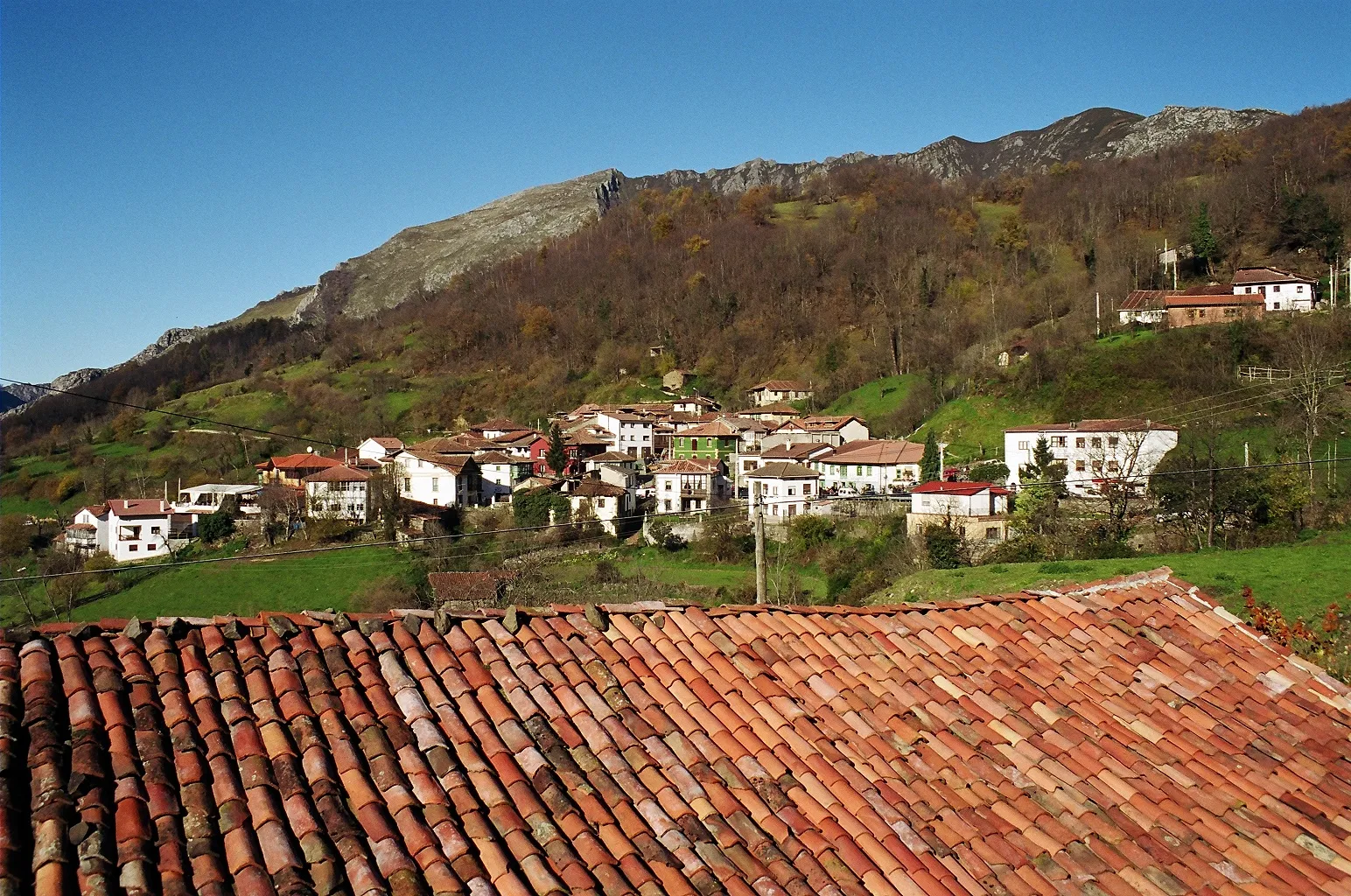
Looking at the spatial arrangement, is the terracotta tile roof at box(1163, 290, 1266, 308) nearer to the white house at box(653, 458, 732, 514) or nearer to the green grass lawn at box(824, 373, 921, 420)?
the green grass lawn at box(824, 373, 921, 420)

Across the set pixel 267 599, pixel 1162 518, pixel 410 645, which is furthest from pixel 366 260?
pixel 410 645

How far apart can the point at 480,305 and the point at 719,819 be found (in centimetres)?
11412

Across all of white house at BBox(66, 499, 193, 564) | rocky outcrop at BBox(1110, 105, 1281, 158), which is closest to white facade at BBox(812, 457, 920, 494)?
white house at BBox(66, 499, 193, 564)

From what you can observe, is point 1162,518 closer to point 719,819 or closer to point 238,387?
point 719,819

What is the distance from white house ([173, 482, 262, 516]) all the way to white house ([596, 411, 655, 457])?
A: 25204 mm

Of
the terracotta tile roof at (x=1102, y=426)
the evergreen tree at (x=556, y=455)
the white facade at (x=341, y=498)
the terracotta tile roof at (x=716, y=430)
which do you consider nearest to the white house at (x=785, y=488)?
the terracotta tile roof at (x=1102, y=426)

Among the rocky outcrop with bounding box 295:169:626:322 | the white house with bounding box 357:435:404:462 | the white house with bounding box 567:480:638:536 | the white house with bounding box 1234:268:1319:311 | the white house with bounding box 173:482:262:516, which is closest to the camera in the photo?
the white house with bounding box 567:480:638:536

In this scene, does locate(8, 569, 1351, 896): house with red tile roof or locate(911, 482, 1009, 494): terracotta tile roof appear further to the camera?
locate(911, 482, 1009, 494): terracotta tile roof

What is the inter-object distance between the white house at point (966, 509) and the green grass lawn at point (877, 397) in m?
26.9

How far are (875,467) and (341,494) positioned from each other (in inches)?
1203

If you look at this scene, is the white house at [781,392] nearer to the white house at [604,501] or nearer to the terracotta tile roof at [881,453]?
the terracotta tile roof at [881,453]

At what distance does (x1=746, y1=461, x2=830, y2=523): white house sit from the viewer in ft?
152

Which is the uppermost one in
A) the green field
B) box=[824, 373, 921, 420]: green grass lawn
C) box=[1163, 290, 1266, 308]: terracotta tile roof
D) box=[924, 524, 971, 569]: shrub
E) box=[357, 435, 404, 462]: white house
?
box=[1163, 290, 1266, 308]: terracotta tile roof

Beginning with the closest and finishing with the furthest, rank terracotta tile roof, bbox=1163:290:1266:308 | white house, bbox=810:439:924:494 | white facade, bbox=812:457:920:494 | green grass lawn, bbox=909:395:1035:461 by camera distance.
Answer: green grass lawn, bbox=909:395:1035:461 → white facade, bbox=812:457:920:494 → white house, bbox=810:439:924:494 → terracotta tile roof, bbox=1163:290:1266:308
